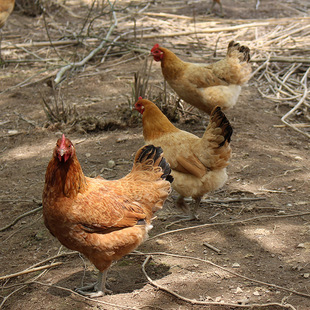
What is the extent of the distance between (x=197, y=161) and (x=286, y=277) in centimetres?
151

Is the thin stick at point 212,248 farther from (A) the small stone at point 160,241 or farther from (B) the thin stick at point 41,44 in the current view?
(B) the thin stick at point 41,44

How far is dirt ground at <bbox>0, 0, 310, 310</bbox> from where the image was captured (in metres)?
3.60

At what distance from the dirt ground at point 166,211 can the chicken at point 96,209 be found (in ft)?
1.43

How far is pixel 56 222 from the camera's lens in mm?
3277

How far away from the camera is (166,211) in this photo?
16.7ft

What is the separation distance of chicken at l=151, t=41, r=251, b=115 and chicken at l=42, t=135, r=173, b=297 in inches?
114

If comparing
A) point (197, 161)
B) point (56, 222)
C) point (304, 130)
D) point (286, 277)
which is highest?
point (56, 222)

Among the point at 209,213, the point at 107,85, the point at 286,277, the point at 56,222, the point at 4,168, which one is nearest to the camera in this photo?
the point at 56,222

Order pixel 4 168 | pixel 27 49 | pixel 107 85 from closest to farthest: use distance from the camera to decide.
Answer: pixel 4 168
pixel 107 85
pixel 27 49

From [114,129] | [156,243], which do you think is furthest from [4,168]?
[156,243]

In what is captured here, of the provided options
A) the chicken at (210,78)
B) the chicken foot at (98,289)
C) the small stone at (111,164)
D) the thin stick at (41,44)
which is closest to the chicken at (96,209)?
the chicken foot at (98,289)

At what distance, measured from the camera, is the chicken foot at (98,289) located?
11.8 ft

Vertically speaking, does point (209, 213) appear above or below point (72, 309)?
below

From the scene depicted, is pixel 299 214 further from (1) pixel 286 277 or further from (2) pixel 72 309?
(2) pixel 72 309
